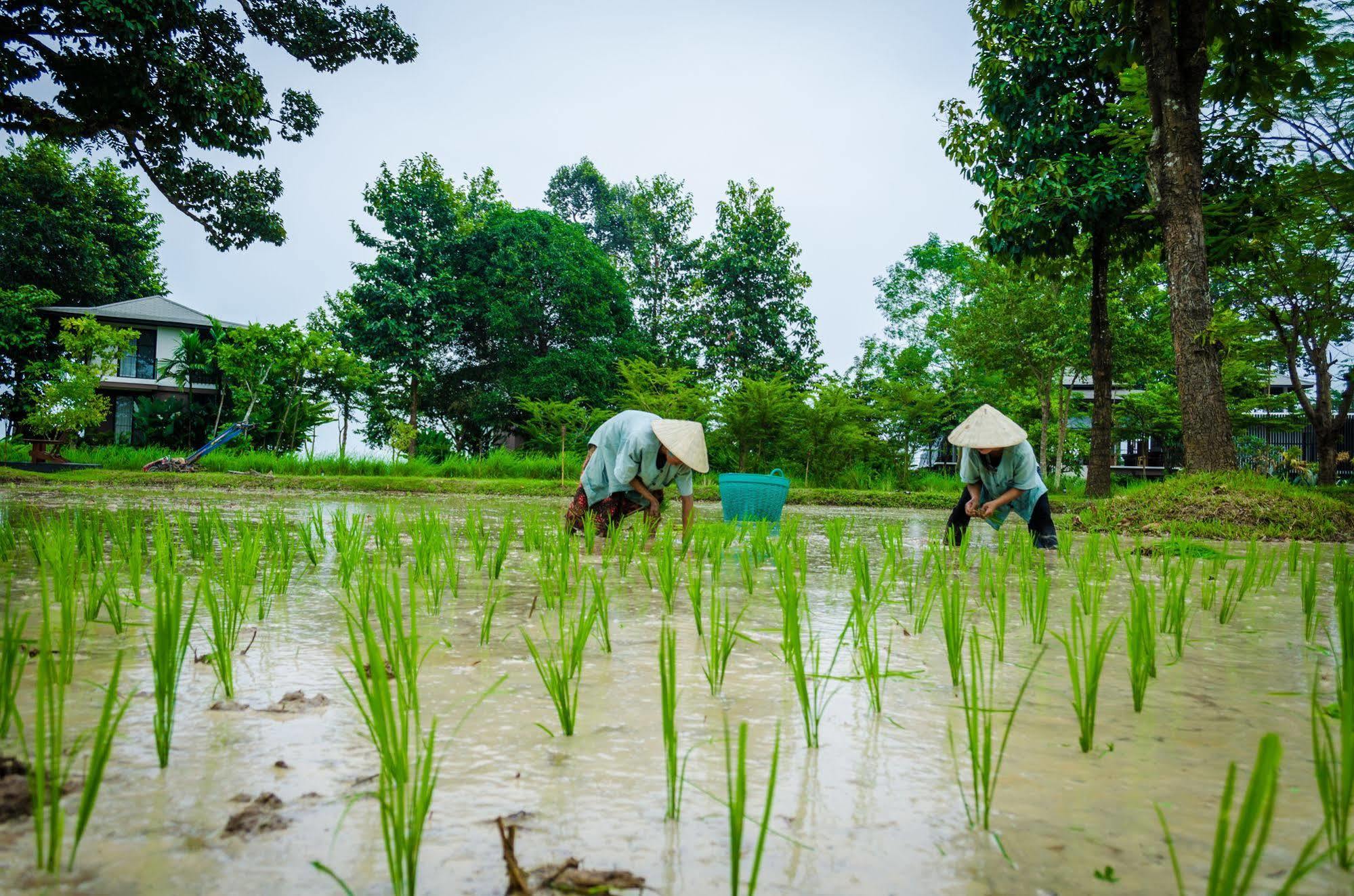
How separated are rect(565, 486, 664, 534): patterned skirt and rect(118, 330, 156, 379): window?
2725 cm

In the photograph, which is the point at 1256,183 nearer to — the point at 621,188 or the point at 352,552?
the point at 352,552

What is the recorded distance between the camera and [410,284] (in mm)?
22703

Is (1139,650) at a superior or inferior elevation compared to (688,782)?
superior

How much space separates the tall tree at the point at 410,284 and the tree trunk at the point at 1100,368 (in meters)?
15.7

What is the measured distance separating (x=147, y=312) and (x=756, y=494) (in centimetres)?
2778

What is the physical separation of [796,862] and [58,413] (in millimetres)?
22951

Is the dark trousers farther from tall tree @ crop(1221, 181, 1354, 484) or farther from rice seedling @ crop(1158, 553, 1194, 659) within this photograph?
tall tree @ crop(1221, 181, 1354, 484)

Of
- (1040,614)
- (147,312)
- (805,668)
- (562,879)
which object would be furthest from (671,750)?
(147,312)

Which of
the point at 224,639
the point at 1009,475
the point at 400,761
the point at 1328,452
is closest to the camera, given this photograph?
the point at 400,761

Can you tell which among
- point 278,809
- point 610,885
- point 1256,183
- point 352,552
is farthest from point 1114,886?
point 1256,183

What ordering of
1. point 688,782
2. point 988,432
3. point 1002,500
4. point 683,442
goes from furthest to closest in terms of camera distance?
point 1002,500 < point 988,432 < point 683,442 < point 688,782

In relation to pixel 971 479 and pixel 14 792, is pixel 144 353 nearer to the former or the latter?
pixel 971 479

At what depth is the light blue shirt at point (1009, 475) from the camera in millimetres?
5555

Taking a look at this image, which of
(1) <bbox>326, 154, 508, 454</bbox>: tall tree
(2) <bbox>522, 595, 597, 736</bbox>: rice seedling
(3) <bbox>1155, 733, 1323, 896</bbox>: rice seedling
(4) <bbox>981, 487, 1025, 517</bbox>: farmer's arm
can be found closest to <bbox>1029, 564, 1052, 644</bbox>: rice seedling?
(2) <bbox>522, 595, 597, 736</bbox>: rice seedling
